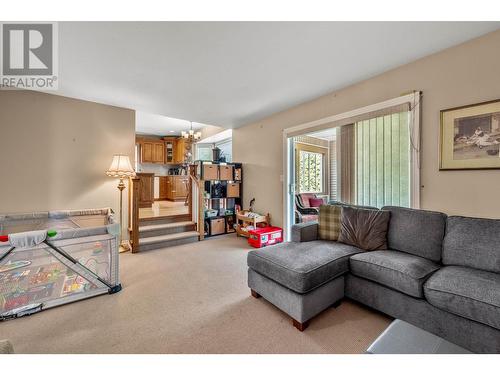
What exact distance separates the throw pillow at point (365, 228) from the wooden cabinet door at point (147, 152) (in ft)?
21.2

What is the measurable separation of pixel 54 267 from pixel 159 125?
4596 mm

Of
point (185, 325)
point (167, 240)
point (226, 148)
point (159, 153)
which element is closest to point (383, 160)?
point (185, 325)

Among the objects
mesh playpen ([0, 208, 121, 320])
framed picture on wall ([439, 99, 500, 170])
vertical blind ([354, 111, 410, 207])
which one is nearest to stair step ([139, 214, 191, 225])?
mesh playpen ([0, 208, 121, 320])

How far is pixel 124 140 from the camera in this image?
12.0 feet

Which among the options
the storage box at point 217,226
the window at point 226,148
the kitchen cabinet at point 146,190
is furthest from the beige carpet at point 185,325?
the window at point 226,148

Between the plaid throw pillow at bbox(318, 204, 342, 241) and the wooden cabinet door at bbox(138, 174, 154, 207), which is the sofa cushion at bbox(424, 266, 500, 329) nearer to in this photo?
the plaid throw pillow at bbox(318, 204, 342, 241)

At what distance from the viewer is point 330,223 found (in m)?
2.47

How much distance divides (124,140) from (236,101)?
207 centimetres

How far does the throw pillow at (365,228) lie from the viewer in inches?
82.0

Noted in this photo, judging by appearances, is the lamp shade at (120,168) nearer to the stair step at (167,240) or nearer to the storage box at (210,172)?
the stair step at (167,240)

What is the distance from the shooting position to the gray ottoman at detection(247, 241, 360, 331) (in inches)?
63.2

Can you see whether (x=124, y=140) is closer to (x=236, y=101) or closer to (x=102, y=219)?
(x=102, y=219)

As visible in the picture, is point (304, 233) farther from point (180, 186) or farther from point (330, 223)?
point (180, 186)
